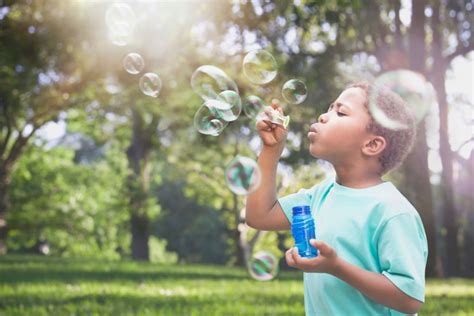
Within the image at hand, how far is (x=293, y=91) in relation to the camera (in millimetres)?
3264

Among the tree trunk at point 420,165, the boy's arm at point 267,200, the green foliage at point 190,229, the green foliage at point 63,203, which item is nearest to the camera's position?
the boy's arm at point 267,200

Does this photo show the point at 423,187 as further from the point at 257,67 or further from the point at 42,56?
the point at 257,67

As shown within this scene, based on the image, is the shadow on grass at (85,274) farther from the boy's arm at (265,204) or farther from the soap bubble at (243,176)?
the boy's arm at (265,204)

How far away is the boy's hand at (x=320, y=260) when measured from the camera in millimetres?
1744

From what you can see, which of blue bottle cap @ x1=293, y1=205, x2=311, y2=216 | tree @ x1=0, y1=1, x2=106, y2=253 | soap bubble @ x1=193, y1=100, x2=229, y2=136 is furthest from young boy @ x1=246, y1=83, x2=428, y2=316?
tree @ x1=0, y1=1, x2=106, y2=253

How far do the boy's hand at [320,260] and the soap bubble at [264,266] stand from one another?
1324mm

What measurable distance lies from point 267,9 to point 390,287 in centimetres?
890

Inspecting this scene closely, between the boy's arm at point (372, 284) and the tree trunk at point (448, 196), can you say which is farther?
the tree trunk at point (448, 196)

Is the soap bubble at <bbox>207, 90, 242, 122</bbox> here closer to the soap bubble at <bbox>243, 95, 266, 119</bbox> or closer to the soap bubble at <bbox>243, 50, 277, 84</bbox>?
the soap bubble at <bbox>243, 95, 266, 119</bbox>

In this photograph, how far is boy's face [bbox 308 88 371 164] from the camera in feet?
6.95

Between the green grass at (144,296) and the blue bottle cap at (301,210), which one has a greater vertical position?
the blue bottle cap at (301,210)

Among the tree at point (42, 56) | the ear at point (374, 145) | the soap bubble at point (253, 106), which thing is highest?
the tree at point (42, 56)

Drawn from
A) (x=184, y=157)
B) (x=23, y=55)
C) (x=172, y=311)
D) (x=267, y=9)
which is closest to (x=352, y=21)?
(x=267, y=9)

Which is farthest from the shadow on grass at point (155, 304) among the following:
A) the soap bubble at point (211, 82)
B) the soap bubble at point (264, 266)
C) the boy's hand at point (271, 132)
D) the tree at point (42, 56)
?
the tree at point (42, 56)
